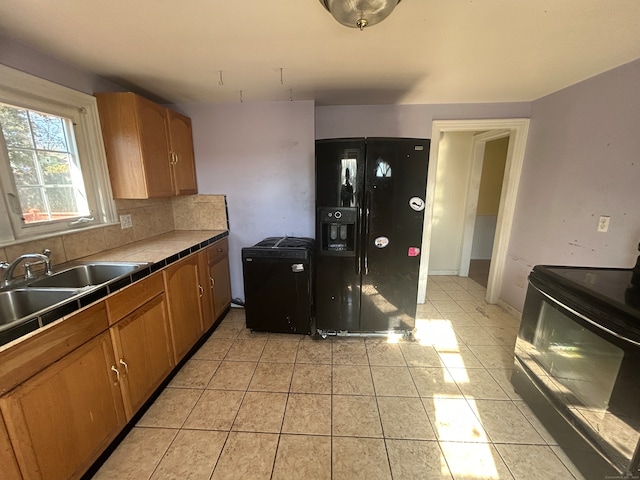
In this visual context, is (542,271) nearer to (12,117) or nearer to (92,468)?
A: (92,468)

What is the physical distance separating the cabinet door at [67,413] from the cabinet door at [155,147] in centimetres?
133

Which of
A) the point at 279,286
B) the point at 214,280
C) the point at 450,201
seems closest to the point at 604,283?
the point at 279,286

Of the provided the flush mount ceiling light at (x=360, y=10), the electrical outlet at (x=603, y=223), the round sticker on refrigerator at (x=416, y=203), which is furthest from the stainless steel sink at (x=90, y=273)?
the electrical outlet at (x=603, y=223)

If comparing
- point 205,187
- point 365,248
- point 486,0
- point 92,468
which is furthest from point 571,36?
point 92,468

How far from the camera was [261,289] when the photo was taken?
2.36 meters

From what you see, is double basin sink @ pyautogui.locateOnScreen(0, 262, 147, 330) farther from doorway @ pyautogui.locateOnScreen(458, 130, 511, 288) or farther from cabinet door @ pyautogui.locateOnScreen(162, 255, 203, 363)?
doorway @ pyautogui.locateOnScreen(458, 130, 511, 288)

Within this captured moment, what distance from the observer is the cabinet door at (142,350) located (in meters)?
1.41

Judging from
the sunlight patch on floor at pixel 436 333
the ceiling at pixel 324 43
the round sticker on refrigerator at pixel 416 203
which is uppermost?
the ceiling at pixel 324 43

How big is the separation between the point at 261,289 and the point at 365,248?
3.36ft

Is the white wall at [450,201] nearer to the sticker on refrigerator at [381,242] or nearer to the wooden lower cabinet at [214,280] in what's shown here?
the sticker on refrigerator at [381,242]

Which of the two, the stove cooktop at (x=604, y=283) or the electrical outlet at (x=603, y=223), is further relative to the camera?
the electrical outlet at (x=603, y=223)

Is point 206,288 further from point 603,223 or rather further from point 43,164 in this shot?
point 603,223

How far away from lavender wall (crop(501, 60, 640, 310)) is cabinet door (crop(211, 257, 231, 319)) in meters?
3.11

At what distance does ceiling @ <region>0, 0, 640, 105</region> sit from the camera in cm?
119
